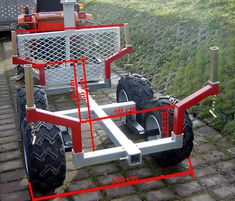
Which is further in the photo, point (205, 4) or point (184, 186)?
point (205, 4)

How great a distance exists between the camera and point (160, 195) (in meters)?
3.70

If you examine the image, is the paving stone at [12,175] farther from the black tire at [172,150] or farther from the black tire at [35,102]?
the black tire at [172,150]

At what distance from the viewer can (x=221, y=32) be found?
702cm

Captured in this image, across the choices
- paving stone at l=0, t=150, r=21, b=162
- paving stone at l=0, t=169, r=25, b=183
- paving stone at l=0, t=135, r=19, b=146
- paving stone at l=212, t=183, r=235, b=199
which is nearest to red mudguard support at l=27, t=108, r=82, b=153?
paving stone at l=0, t=169, r=25, b=183

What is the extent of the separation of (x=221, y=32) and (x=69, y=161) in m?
4.19

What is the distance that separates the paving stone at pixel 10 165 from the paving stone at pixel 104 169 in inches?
34.6

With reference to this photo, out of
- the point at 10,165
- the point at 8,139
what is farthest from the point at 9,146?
the point at 10,165

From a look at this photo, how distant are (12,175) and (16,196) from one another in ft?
1.44

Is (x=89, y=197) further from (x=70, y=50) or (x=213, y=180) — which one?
(x=70, y=50)

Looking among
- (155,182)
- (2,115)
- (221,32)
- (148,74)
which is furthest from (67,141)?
(221,32)

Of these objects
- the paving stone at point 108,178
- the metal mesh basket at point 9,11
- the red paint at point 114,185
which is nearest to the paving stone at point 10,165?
the red paint at point 114,185

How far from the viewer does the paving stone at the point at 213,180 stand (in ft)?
12.7

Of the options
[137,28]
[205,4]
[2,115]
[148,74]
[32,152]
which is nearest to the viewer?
[32,152]

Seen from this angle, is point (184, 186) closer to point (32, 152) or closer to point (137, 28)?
point (32, 152)
